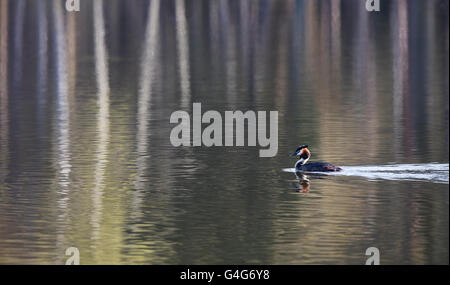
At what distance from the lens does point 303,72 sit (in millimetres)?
48062

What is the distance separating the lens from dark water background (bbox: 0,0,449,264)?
63.2 feet

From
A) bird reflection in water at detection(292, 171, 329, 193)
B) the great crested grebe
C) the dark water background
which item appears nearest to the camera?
the dark water background

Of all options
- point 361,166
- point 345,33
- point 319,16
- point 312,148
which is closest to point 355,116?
point 312,148

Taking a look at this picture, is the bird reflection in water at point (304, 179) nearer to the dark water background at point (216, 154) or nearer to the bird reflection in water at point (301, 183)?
the bird reflection in water at point (301, 183)

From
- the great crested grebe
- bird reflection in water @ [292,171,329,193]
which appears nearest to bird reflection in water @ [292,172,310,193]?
bird reflection in water @ [292,171,329,193]

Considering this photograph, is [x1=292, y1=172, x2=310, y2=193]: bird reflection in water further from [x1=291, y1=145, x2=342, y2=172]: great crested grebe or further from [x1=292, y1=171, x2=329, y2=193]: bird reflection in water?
[x1=291, y1=145, x2=342, y2=172]: great crested grebe

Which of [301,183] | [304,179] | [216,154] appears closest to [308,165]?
[304,179]

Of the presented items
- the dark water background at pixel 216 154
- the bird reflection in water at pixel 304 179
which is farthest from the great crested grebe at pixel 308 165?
the dark water background at pixel 216 154

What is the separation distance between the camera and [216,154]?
90.1ft

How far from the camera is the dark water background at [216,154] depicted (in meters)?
19.3
